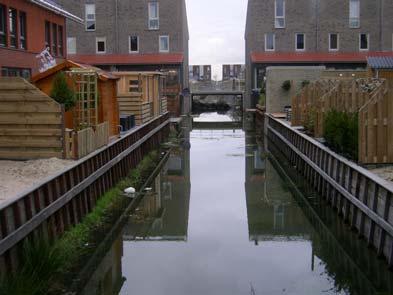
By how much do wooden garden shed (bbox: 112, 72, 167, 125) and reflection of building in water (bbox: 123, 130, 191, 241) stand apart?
5.71 meters

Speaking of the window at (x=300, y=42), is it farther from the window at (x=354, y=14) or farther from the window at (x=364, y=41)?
the window at (x=364, y=41)

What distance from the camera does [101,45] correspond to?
2331 inches

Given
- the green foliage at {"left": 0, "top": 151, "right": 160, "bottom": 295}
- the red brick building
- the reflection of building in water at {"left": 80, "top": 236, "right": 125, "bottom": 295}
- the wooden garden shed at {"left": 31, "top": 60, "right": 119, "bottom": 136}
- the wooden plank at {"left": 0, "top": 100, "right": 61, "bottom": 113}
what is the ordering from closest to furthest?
the green foliage at {"left": 0, "top": 151, "right": 160, "bottom": 295}
the reflection of building in water at {"left": 80, "top": 236, "right": 125, "bottom": 295}
the wooden plank at {"left": 0, "top": 100, "right": 61, "bottom": 113}
the wooden garden shed at {"left": 31, "top": 60, "right": 119, "bottom": 136}
the red brick building

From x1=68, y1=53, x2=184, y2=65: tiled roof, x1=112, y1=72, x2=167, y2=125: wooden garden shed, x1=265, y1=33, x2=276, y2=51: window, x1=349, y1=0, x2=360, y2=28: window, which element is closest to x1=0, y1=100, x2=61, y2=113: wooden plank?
x1=112, y1=72, x2=167, y2=125: wooden garden shed

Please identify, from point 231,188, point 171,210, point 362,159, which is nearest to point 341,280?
point 362,159

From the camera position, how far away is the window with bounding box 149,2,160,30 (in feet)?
193

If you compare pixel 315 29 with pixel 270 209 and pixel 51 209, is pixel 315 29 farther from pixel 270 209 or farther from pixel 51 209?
pixel 51 209

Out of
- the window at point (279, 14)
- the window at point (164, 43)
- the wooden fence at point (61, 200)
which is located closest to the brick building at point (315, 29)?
the window at point (279, 14)

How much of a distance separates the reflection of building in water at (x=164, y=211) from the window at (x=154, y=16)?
114 ft

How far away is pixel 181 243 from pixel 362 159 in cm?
438

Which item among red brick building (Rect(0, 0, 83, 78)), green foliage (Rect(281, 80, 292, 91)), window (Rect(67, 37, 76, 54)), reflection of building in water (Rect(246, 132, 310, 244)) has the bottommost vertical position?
reflection of building in water (Rect(246, 132, 310, 244))

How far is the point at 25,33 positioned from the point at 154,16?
3212 centimetres

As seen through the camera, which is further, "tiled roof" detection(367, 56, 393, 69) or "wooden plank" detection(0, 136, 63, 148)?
"tiled roof" detection(367, 56, 393, 69)

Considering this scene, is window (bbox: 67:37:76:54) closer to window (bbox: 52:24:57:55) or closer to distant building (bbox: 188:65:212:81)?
window (bbox: 52:24:57:55)
